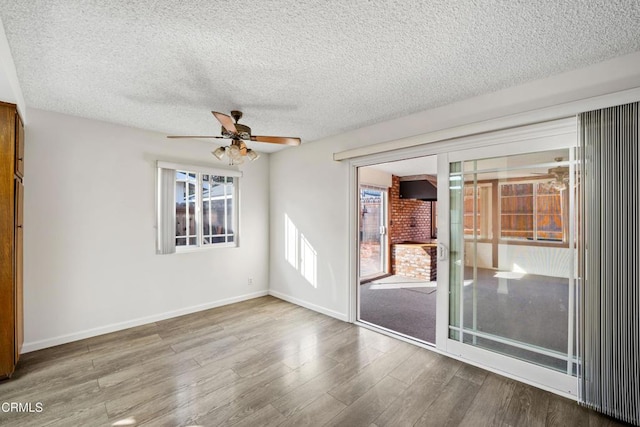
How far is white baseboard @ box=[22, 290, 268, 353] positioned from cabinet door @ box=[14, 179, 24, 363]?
0.60ft

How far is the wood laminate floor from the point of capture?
197cm

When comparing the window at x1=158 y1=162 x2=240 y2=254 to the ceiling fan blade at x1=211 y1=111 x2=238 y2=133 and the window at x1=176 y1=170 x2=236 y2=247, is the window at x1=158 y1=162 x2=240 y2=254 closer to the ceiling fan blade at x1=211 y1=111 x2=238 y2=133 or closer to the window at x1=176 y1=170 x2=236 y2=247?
the window at x1=176 y1=170 x2=236 y2=247

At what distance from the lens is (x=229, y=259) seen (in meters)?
4.48

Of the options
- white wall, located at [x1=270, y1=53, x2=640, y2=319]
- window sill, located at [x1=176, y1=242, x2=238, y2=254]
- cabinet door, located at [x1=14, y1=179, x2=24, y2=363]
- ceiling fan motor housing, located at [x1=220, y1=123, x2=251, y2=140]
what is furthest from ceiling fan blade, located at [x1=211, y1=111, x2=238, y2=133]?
window sill, located at [x1=176, y1=242, x2=238, y2=254]

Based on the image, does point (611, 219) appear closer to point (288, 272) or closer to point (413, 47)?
point (413, 47)

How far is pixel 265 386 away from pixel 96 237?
2.65 m

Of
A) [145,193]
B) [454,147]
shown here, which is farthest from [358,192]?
[145,193]

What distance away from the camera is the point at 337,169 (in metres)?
3.86

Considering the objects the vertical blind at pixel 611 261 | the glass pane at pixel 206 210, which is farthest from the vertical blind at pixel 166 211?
the vertical blind at pixel 611 261

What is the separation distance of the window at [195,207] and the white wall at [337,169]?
0.75 m

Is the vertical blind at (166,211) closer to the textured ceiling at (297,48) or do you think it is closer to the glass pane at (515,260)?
the textured ceiling at (297,48)

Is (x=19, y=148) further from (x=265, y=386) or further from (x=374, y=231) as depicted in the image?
(x=374, y=231)

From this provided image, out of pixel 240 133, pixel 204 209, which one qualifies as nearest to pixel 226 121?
pixel 240 133

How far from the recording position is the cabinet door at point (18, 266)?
2.53 meters
